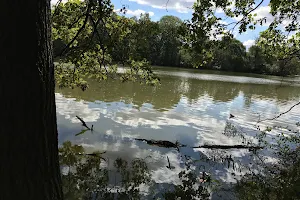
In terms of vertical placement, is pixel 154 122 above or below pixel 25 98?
below

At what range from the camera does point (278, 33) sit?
9.91 m

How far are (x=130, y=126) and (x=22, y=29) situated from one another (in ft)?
33.0

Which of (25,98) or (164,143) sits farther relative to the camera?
(164,143)

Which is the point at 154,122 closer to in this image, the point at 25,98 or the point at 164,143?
the point at 164,143

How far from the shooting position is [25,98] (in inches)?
78.0

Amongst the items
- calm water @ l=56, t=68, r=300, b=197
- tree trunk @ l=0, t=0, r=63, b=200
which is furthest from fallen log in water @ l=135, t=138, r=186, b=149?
tree trunk @ l=0, t=0, r=63, b=200

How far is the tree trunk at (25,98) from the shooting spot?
75.0 inches

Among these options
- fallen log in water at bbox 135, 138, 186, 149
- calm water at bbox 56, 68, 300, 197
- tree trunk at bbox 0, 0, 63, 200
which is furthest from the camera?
fallen log in water at bbox 135, 138, 186, 149

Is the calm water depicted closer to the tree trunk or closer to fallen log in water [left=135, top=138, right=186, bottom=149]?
fallen log in water [left=135, top=138, right=186, bottom=149]

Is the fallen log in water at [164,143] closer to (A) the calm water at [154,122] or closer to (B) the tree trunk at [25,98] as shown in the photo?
(A) the calm water at [154,122]

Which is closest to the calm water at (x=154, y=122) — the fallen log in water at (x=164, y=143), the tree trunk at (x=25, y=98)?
the fallen log in water at (x=164, y=143)

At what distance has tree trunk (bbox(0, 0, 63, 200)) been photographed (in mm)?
1906

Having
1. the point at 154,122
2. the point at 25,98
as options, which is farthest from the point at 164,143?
the point at 25,98

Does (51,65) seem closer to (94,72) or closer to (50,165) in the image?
(50,165)
